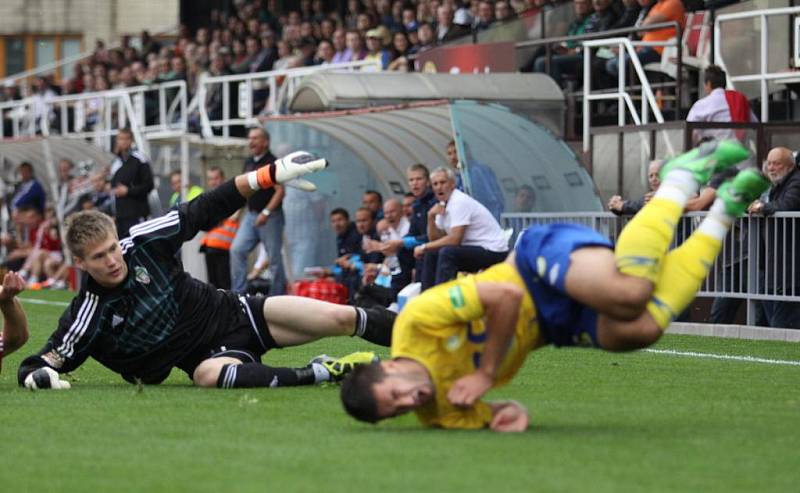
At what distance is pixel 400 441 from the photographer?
277 inches

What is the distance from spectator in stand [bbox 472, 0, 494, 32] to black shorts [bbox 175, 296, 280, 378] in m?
13.5

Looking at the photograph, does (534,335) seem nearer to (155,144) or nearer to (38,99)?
(155,144)

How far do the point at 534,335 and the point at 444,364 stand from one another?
1.48ft

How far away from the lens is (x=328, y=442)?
7016 mm

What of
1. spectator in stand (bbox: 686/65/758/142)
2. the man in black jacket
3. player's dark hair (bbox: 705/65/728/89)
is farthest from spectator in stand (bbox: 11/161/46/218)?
player's dark hair (bbox: 705/65/728/89)

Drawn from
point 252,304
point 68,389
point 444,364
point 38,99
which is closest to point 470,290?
point 444,364

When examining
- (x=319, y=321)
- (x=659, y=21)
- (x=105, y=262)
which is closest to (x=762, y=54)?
(x=659, y=21)

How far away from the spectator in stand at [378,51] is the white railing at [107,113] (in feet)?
15.7

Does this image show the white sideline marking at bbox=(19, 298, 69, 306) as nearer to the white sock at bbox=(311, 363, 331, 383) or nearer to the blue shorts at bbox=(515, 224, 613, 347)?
the white sock at bbox=(311, 363, 331, 383)

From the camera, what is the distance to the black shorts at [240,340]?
9.58 m

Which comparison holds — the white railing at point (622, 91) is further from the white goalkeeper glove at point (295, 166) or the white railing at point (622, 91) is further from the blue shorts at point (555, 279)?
the blue shorts at point (555, 279)

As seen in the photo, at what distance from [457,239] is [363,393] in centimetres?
934

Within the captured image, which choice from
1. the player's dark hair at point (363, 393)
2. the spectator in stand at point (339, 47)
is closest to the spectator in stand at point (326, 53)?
the spectator in stand at point (339, 47)

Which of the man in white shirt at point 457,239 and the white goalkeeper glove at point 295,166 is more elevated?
the white goalkeeper glove at point 295,166
